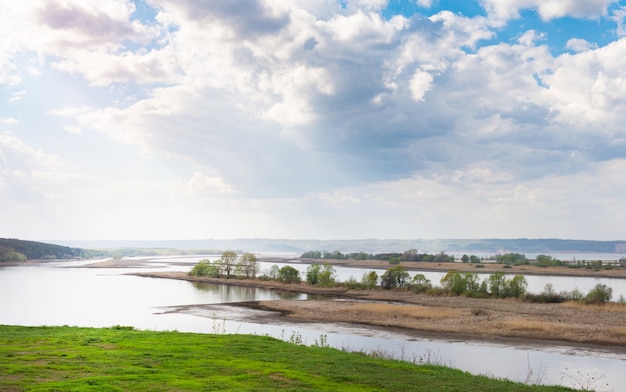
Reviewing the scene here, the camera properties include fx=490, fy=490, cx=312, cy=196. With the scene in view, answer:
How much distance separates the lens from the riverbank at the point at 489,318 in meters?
39.4

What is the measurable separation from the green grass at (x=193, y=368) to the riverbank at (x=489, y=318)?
22.1 metres

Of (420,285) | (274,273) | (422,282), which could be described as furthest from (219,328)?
(274,273)

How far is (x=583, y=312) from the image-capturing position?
2085 inches

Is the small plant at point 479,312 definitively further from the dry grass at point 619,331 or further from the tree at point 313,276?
the tree at point 313,276

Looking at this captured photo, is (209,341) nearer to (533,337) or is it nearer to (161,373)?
(161,373)

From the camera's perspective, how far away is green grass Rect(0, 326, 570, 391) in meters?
14.4

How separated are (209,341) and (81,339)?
224 inches

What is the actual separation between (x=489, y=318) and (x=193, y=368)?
38.1 metres

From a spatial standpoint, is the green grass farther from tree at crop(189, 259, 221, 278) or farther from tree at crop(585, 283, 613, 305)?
tree at crop(189, 259, 221, 278)

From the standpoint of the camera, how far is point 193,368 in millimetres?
17062

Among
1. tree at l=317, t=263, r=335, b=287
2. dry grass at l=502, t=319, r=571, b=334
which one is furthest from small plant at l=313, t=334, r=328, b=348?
tree at l=317, t=263, r=335, b=287

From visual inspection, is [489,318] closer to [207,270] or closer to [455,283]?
[455,283]

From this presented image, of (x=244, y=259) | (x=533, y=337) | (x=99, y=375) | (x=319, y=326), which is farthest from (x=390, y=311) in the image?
(x=244, y=259)

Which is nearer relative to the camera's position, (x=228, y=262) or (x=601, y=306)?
(x=601, y=306)
